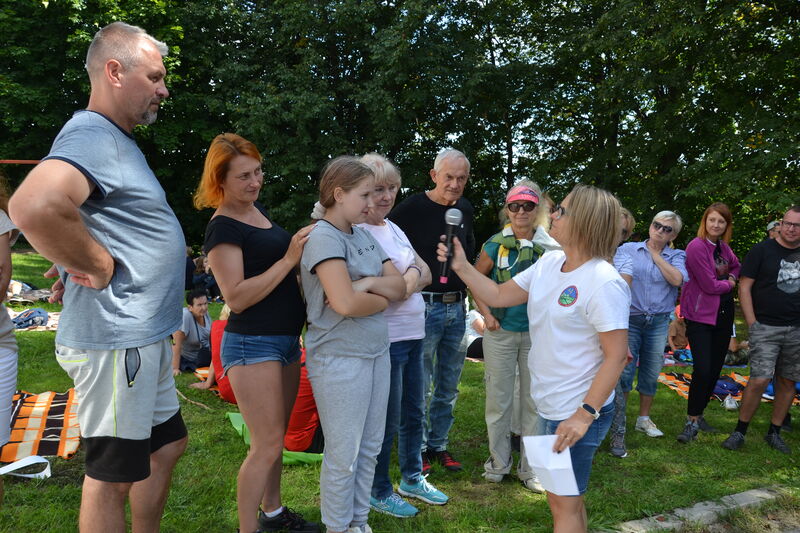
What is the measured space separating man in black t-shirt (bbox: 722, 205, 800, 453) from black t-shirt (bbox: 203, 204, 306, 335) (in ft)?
13.6

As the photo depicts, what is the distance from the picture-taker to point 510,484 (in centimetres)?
397

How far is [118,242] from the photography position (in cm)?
196

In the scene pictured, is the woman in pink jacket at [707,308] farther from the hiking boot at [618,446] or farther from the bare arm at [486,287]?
the bare arm at [486,287]

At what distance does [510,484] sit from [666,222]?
2.70m

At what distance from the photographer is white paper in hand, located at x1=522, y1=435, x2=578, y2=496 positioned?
2.22m

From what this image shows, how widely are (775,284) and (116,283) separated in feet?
16.8

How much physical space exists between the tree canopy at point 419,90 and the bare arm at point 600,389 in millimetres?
12128

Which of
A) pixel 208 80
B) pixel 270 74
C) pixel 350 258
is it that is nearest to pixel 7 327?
pixel 350 258

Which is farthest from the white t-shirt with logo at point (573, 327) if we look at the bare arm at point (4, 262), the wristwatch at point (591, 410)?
the bare arm at point (4, 262)

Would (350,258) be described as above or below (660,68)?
below

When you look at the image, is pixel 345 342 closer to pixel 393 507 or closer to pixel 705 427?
pixel 393 507

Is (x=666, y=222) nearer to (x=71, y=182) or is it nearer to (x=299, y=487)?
(x=299, y=487)

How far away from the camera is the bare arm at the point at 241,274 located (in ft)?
8.61

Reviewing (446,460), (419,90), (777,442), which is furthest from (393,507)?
(419,90)
